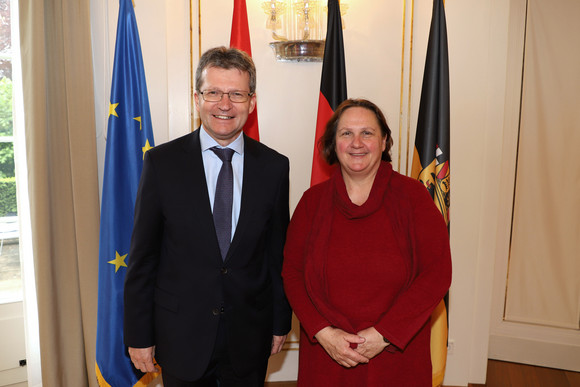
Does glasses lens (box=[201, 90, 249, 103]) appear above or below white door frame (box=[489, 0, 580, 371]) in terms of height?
above

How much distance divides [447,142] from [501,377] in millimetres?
1853

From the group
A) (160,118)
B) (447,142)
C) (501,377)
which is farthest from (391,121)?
(501,377)

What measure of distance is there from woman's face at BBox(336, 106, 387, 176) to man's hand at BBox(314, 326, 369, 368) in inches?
24.8

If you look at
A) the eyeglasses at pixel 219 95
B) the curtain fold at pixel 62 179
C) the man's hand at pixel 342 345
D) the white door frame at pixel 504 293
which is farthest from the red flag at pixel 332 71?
the white door frame at pixel 504 293

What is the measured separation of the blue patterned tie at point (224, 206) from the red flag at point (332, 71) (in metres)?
0.95

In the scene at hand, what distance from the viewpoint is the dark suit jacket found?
175cm

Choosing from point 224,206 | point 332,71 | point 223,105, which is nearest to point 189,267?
point 224,206

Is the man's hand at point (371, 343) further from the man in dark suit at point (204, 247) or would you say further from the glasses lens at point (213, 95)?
the glasses lens at point (213, 95)

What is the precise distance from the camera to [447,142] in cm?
267

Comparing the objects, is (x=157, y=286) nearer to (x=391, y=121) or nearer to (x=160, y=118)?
(x=160, y=118)

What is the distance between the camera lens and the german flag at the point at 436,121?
263 cm

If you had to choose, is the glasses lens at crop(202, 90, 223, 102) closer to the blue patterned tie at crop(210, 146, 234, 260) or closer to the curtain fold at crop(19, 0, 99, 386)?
the blue patterned tie at crop(210, 146, 234, 260)

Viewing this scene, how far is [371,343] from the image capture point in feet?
5.69

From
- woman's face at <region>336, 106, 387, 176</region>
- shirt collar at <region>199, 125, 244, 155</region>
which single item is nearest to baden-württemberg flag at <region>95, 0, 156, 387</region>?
shirt collar at <region>199, 125, 244, 155</region>
